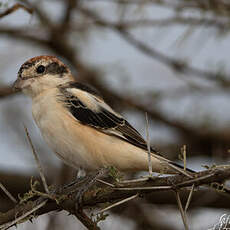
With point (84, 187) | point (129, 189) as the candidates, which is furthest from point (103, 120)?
point (129, 189)

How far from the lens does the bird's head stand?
4316mm

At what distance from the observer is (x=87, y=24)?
5.91 metres

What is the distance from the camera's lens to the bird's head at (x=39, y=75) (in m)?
4.32

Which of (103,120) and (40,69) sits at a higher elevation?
(40,69)

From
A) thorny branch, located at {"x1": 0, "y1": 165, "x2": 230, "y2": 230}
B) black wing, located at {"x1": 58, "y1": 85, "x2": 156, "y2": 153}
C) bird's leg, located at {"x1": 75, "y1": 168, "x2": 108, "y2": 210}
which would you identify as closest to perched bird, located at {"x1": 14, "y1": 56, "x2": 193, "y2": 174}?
black wing, located at {"x1": 58, "y1": 85, "x2": 156, "y2": 153}

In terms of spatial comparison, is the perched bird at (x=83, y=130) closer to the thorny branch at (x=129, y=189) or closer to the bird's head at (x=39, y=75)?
the bird's head at (x=39, y=75)

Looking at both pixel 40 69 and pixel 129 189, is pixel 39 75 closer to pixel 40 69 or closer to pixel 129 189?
pixel 40 69

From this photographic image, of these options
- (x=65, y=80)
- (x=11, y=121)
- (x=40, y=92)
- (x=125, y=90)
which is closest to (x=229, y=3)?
(x=125, y=90)

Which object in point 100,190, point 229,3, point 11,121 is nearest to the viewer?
point 100,190

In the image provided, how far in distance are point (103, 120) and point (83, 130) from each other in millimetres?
221

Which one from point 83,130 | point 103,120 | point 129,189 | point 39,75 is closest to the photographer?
point 129,189

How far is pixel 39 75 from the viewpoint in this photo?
442 cm

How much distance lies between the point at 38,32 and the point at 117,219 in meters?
2.58

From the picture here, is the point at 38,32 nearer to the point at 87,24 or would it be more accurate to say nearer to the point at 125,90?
the point at 87,24
